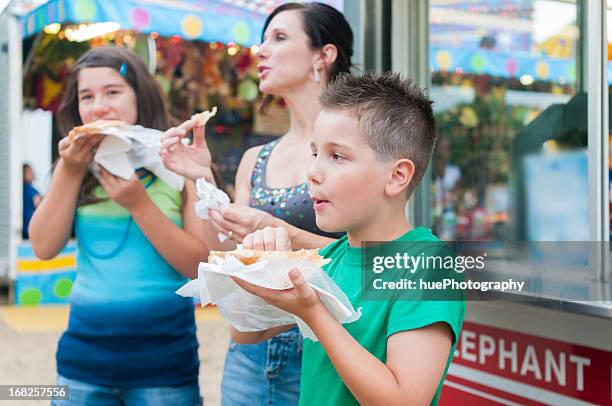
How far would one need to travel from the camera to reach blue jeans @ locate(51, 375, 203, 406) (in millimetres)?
2072

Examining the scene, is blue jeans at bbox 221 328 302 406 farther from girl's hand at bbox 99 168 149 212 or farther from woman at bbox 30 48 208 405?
girl's hand at bbox 99 168 149 212

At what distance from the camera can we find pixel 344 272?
1523 millimetres

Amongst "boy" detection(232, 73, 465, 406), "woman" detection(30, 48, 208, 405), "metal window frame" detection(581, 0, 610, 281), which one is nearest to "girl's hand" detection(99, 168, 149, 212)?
"woman" detection(30, 48, 208, 405)

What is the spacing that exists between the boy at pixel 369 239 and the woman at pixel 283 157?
0.44 meters

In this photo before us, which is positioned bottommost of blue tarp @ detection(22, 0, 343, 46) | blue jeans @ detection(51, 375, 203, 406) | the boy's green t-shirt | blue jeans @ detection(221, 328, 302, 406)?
blue jeans @ detection(51, 375, 203, 406)

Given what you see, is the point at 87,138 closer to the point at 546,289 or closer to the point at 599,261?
the point at 546,289

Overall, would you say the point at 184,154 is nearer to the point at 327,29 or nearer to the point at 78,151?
the point at 78,151

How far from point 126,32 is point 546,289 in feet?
Answer: 20.4

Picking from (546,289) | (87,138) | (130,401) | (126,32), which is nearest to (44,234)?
(87,138)

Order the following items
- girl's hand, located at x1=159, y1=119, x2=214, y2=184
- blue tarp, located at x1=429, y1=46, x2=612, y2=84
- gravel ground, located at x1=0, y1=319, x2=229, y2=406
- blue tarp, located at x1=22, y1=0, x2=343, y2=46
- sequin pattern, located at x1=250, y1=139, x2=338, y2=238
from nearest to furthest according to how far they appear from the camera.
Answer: sequin pattern, located at x1=250, y1=139, x2=338, y2=238
girl's hand, located at x1=159, y1=119, x2=214, y2=184
blue tarp, located at x1=429, y1=46, x2=612, y2=84
gravel ground, located at x1=0, y1=319, x2=229, y2=406
blue tarp, located at x1=22, y1=0, x2=343, y2=46

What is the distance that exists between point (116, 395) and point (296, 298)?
109cm

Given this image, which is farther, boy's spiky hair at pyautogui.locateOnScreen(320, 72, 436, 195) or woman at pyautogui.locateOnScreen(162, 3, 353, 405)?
woman at pyautogui.locateOnScreen(162, 3, 353, 405)

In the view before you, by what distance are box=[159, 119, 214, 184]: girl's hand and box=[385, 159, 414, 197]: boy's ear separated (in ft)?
2.69

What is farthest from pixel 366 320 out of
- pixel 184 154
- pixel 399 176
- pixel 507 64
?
pixel 507 64
